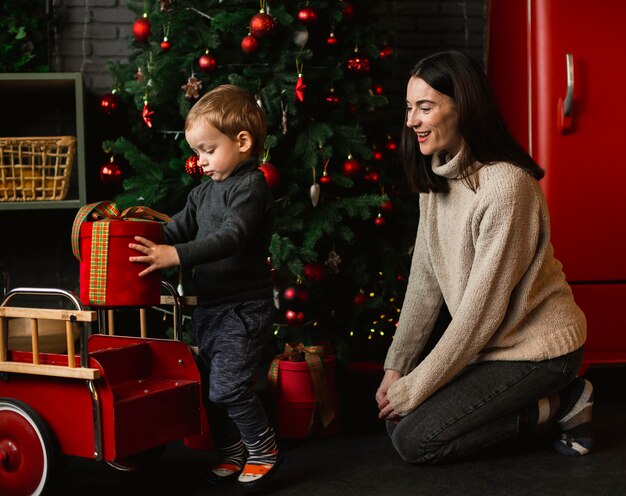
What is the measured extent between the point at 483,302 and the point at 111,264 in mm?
1009

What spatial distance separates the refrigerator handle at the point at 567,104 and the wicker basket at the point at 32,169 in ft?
6.33

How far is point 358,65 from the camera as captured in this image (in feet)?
9.85

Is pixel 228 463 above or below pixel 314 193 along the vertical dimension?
below

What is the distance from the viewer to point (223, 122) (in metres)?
2.06

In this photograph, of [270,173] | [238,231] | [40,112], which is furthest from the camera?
[40,112]

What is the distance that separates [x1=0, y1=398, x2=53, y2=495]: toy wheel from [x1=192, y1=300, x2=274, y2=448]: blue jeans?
440 millimetres

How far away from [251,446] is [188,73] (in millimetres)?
1561

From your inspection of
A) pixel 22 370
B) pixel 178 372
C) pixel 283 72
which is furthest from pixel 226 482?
pixel 283 72

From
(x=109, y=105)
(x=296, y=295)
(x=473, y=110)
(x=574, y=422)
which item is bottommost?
(x=574, y=422)

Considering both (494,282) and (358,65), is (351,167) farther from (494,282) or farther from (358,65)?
(494,282)

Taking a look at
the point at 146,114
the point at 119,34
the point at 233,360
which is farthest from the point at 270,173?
the point at 119,34

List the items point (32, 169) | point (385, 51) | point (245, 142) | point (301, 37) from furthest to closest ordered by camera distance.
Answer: point (385, 51) < point (32, 169) < point (301, 37) < point (245, 142)

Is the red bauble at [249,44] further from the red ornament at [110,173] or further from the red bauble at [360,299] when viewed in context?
the red bauble at [360,299]

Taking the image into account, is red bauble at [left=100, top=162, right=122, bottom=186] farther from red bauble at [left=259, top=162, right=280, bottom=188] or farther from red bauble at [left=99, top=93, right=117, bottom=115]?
red bauble at [left=259, top=162, right=280, bottom=188]
